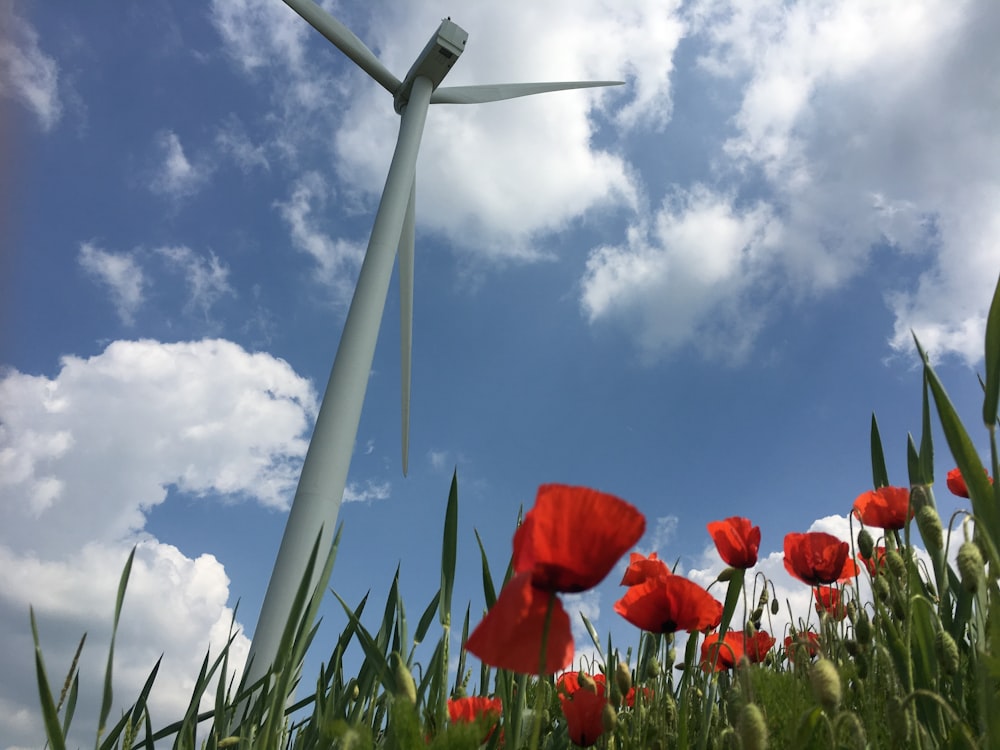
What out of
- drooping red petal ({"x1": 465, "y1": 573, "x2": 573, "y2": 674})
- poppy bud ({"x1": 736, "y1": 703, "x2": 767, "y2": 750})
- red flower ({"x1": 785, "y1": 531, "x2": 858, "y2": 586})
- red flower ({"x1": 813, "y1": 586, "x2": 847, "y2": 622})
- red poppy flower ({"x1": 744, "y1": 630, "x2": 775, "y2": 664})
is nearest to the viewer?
drooping red petal ({"x1": 465, "y1": 573, "x2": 573, "y2": 674})

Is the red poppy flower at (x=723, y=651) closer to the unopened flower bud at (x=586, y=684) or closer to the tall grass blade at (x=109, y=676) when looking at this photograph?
the unopened flower bud at (x=586, y=684)

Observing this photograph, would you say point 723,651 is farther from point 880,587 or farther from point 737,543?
point 880,587

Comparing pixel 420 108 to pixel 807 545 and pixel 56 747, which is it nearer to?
pixel 807 545

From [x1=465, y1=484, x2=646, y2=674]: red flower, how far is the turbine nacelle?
36.9ft

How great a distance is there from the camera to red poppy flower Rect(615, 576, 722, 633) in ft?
7.60

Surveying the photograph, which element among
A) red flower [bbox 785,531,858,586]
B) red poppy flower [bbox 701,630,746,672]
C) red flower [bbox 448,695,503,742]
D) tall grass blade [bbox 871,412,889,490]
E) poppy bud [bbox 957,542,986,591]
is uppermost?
tall grass blade [bbox 871,412,889,490]

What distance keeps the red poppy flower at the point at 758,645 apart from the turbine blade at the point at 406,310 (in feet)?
22.4

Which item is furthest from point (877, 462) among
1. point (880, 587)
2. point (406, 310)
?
point (406, 310)

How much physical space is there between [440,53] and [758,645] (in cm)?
1022

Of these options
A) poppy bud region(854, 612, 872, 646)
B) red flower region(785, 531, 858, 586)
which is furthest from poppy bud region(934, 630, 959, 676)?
red flower region(785, 531, 858, 586)

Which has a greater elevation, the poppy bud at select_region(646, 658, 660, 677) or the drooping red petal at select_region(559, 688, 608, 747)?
the poppy bud at select_region(646, 658, 660, 677)

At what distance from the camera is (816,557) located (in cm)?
285

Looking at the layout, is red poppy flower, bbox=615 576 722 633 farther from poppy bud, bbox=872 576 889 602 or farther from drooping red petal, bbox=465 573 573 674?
drooping red petal, bbox=465 573 573 674

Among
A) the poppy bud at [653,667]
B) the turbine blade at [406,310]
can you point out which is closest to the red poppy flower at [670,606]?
the poppy bud at [653,667]
